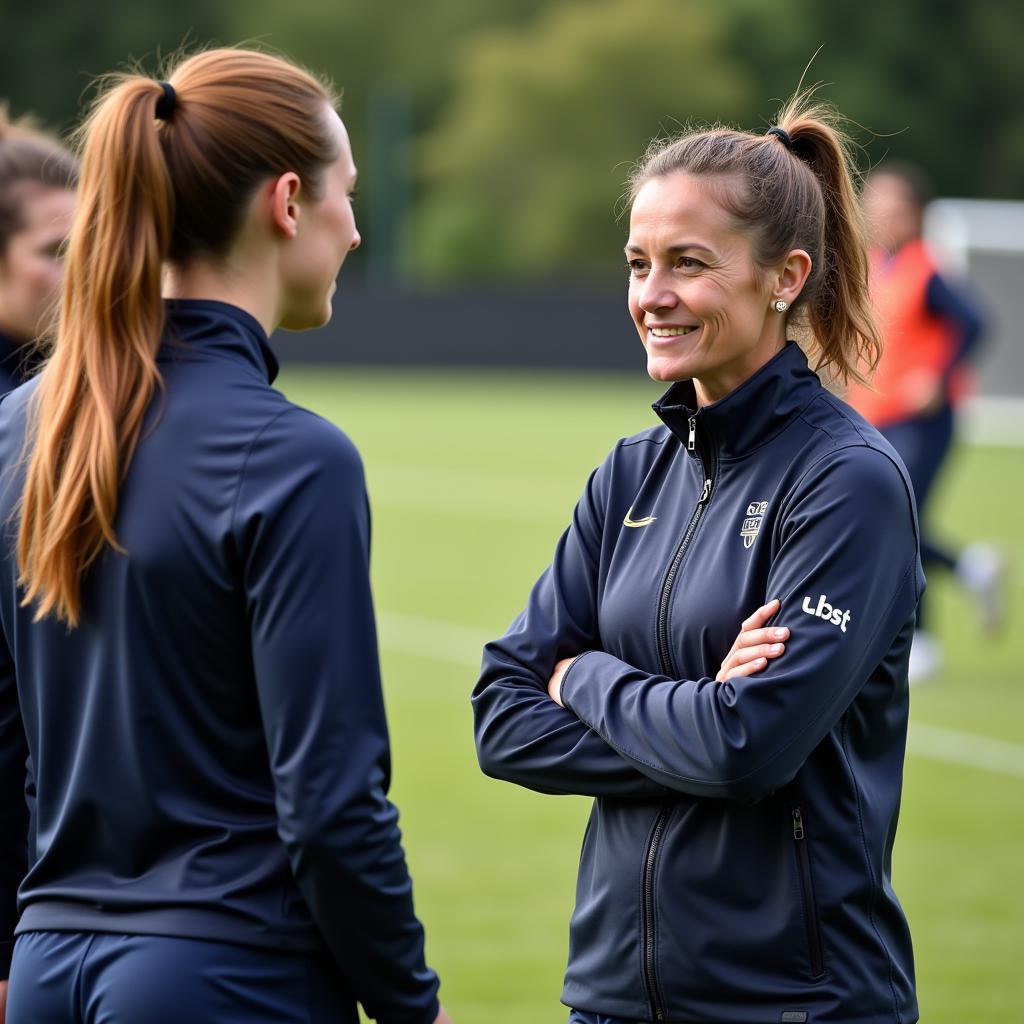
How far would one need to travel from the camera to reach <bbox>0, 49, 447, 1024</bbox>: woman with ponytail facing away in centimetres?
230

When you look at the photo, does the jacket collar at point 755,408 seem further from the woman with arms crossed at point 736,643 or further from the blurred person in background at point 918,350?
the blurred person in background at point 918,350

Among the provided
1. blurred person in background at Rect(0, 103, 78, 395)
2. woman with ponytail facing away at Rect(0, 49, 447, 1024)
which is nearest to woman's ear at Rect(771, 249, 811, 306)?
woman with ponytail facing away at Rect(0, 49, 447, 1024)

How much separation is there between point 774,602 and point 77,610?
1064mm

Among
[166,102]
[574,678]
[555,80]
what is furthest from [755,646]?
[555,80]

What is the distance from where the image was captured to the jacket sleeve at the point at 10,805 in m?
2.74

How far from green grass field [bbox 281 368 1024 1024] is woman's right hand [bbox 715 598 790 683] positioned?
2.37 m

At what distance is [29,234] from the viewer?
3828 millimetres

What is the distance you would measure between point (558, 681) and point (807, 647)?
54cm

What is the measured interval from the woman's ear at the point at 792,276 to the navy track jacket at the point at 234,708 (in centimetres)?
99

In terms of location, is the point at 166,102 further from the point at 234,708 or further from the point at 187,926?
the point at 187,926

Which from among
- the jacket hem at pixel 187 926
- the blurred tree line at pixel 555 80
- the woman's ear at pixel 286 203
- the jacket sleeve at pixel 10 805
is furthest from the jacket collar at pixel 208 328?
the blurred tree line at pixel 555 80

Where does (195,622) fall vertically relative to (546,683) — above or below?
above

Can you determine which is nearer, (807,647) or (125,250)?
(125,250)

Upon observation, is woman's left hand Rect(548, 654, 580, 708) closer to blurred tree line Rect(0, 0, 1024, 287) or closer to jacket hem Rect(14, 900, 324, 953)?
jacket hem Rect(14, 900, 324, 953)
